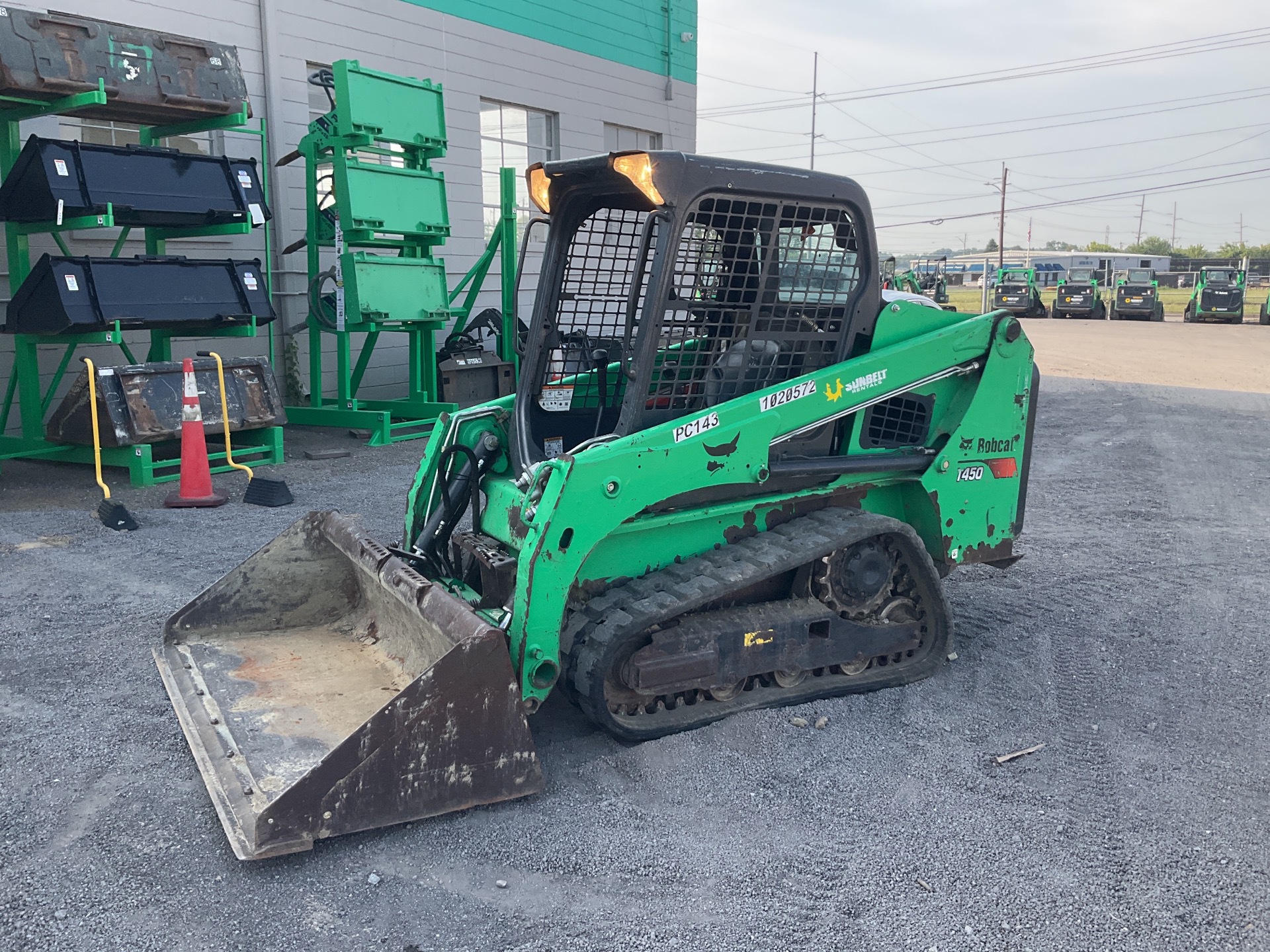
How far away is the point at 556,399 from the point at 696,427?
0.96m

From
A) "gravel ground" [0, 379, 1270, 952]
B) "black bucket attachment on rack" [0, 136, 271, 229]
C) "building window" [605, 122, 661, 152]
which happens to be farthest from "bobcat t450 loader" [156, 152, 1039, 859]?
"building window" [605, 122, 661, 152]

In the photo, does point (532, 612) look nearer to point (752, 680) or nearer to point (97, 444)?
point (752, 680)

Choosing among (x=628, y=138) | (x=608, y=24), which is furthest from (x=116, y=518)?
(x=628, y=138)

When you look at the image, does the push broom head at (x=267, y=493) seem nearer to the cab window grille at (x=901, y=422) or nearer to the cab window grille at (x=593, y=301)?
the cab window grille at (x=593, y=301)

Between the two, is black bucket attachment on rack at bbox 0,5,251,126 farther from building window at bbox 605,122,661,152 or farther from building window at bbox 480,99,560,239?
building window at bbox 605,122,661,152

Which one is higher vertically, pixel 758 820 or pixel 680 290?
pixel 680 290

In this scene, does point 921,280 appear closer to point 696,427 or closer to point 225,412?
point 225,412

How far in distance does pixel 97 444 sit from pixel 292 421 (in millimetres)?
3164

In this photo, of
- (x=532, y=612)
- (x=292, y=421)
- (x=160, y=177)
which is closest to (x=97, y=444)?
(x=160, y=177)

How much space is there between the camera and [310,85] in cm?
1103

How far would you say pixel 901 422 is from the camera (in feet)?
15.6

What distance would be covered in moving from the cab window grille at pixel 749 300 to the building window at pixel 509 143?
955 cm

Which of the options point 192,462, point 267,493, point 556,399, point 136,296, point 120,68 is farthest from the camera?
point 136,296

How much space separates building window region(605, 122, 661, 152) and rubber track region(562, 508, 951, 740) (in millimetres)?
12215
